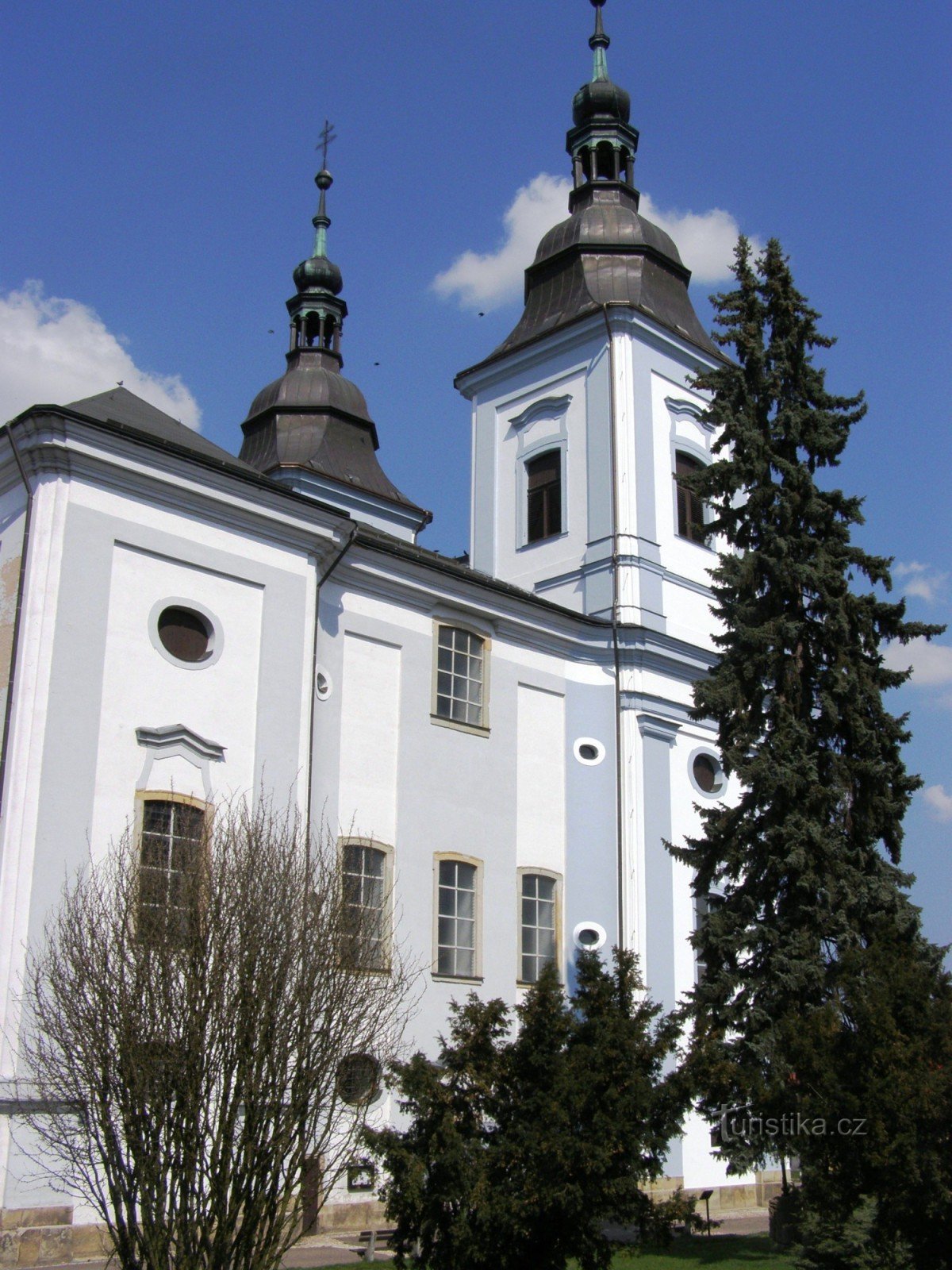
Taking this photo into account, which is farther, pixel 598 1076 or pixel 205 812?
pixel 205 812

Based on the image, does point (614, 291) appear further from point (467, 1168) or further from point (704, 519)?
point (467, 1168)

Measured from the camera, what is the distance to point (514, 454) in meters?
25.6

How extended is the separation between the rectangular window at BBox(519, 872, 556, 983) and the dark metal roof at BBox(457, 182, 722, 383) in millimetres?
10796

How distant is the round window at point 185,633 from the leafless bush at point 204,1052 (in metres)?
4.81

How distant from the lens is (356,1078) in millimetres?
11570


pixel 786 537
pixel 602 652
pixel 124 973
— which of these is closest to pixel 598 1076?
pixel 124 973

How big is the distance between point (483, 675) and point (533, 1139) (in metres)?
10.5

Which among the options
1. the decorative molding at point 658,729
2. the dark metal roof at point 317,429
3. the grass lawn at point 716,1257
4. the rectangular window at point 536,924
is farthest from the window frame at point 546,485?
the grass lawn at point 716,1257

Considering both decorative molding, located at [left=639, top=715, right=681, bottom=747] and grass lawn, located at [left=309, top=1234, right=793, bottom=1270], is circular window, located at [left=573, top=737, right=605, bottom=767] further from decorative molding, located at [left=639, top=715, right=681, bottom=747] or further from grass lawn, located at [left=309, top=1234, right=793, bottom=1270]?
grass lawn, located at [left=309, top=1234, right=793, bottom=1270]

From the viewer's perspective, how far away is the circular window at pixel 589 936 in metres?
19.5

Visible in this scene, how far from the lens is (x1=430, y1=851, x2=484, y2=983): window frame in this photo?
17.4m

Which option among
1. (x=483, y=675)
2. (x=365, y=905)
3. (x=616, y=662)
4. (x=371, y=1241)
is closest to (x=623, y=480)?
(x=616, y=662)

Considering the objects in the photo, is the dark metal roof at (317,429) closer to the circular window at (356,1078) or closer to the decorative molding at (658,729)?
the decorative molding at (658,729)

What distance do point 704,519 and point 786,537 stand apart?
9.07 metres
